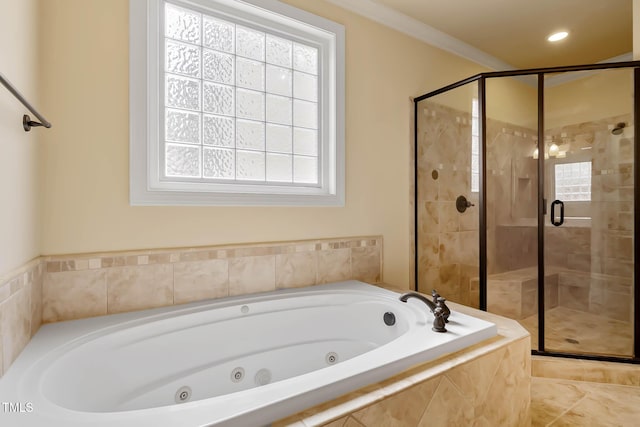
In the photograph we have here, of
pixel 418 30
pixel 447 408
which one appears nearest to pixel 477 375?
pixel 447 408

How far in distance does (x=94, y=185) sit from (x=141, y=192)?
19 centimetres

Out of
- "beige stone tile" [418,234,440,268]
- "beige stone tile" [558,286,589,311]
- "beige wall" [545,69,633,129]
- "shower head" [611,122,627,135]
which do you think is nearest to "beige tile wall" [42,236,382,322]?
"beige stone tile" [418,234,440,268]

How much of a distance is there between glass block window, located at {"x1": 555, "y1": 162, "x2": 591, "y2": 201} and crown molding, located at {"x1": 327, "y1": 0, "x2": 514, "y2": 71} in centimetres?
133

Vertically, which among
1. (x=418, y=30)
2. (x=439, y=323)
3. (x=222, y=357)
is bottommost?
(x=222, y=357)

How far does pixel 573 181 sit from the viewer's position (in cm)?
225

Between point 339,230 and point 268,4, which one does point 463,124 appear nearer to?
point 339,230

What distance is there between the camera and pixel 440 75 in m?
2.71

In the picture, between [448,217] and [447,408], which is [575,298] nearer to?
[448,217]

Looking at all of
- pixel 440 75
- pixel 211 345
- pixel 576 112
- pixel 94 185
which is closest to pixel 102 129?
pixel 94 185

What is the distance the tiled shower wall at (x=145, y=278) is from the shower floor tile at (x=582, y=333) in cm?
140

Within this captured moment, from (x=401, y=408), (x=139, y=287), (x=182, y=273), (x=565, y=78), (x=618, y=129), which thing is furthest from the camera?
(x=565, y=78)

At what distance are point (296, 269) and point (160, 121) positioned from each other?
43.9 inches

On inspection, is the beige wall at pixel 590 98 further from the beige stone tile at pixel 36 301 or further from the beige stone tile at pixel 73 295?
the beige stone tile at pixel 36 301

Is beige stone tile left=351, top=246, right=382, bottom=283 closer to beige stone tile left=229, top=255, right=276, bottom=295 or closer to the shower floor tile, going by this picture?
beige stone tile left=229, top=255, right=276, bottom=295
